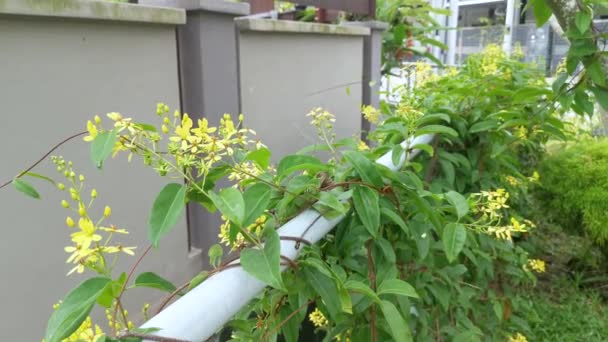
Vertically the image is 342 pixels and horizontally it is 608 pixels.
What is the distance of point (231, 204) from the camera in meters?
0.62

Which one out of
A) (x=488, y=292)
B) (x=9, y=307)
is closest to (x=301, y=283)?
(x=9, y=307)

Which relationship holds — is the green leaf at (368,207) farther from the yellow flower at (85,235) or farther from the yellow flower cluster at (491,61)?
the yellow flower cluster at (491,61)

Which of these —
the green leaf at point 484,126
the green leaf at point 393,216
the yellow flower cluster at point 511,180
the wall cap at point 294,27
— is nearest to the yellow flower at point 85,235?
the green leaf at point 393,216

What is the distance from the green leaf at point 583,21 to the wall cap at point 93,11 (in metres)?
1.34

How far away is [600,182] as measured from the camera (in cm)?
244

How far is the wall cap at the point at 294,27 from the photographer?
2255mm

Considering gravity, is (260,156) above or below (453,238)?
above

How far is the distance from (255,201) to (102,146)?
0.22m

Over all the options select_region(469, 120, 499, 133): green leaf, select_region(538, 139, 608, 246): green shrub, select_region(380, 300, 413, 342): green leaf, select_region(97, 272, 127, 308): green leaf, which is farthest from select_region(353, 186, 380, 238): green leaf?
select_region(538, 139, 608, 246): green shrub

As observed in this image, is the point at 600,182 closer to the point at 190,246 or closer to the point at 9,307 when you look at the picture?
the point at 190,246

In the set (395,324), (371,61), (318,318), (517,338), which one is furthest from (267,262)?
(371,61)

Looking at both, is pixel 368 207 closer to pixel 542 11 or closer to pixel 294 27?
pixel 542 11

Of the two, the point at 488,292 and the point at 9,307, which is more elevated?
the point at 9,307

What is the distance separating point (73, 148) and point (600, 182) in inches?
93.7
